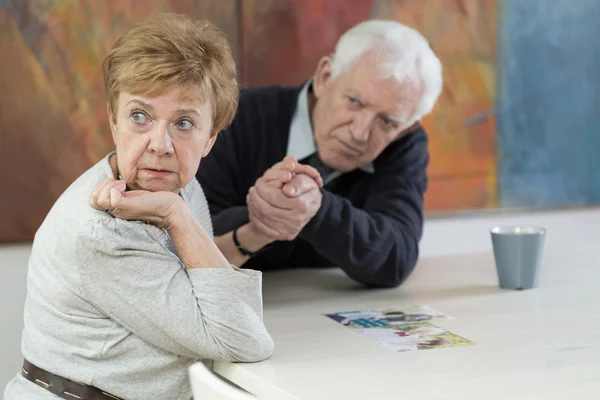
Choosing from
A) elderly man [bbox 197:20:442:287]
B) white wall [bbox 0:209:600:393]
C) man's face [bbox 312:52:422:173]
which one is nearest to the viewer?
elderly man [bbox 197:20:442:287]

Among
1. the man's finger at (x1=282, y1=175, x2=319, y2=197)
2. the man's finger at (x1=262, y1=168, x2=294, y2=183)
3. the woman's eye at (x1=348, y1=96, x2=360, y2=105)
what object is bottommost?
the man's finger at (x1=282, y1=175, x2=319, y2=197)

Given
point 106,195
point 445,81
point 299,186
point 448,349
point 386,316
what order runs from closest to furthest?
1. point 106,195
2. point 448,349
3. point 386,316
4. point 299,186
5. point 445,81

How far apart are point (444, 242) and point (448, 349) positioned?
1470 mm

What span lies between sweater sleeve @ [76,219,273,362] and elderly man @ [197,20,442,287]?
45cm

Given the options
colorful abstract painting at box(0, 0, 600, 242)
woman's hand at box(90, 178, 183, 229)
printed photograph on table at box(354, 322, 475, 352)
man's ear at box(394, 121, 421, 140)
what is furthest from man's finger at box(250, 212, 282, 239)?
colorful abstract painting at box(0, 0, 600, 242)

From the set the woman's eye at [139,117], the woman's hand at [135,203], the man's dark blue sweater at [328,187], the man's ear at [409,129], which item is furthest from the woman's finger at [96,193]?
the man's ear at [409,129]

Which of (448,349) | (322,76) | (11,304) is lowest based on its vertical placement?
(11,304)

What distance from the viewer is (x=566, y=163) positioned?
9.75ft

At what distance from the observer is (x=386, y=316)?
1.63m

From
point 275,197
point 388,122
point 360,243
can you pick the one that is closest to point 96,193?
point 275,197

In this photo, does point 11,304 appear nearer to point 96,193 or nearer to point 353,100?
point 353,100

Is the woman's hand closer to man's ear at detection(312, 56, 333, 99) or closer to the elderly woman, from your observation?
the elderly woman

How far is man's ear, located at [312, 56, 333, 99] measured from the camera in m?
2.13

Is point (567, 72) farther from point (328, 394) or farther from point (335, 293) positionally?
point (328, 394)
